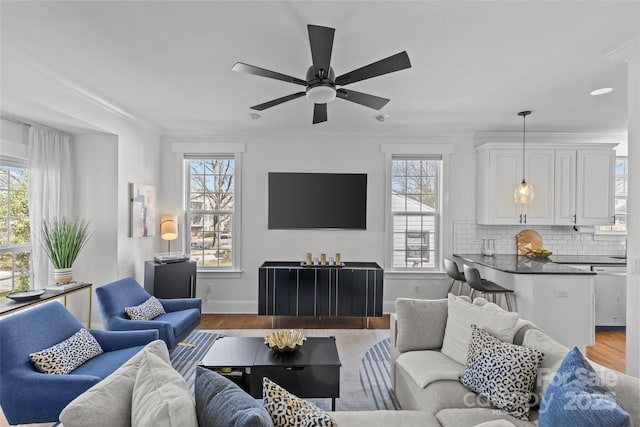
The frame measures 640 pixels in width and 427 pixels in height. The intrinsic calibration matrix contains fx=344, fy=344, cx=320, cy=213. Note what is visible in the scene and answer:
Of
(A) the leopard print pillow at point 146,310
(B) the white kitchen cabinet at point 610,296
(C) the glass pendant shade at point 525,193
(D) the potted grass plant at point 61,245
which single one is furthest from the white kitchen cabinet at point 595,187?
(D) the potted grass plant at point 61,245

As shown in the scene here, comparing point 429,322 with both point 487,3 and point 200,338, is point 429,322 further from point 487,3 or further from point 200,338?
point 200,338

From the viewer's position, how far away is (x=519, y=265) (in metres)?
3.99

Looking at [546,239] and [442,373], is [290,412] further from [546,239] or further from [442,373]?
[546,239]

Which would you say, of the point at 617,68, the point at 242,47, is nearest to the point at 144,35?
the point at 242,47

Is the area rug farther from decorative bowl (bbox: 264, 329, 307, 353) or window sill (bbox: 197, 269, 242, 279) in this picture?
window sill (bbox: 197, 269, 242, 279)

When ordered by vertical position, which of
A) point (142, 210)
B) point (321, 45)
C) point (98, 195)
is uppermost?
point (321, 45)

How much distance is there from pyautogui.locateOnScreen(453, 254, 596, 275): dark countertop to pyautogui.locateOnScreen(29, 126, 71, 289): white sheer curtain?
4.87m

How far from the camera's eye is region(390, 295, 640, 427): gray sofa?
4.77ft

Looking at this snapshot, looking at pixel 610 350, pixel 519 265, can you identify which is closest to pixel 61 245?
pixel 519 265

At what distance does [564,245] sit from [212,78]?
5146 millimetres

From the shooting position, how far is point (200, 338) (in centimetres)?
395

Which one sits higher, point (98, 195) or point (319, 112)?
point (319, 112)

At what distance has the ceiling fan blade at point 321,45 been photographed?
1741 millimetres

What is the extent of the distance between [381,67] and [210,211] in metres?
3.72
